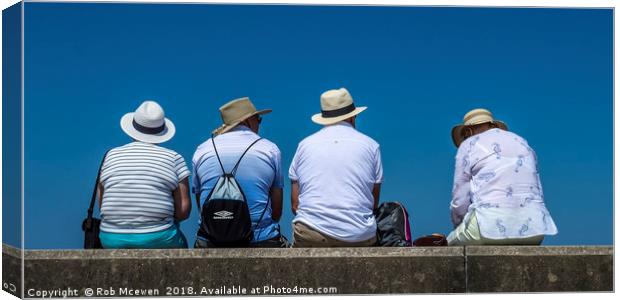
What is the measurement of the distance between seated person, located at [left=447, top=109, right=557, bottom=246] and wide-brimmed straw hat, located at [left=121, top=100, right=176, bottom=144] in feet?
7.26

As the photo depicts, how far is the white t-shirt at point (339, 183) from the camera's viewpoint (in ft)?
35.0

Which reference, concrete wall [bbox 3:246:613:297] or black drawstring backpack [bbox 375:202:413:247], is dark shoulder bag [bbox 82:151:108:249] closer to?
concrete wall [bbox 3:246:613:297]

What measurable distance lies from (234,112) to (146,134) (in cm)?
70

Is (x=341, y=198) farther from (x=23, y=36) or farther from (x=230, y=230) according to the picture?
(x=23, y=36)

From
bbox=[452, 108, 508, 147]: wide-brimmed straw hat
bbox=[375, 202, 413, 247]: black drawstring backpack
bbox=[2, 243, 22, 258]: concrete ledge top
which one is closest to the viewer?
bbox=[2, 243, 22, 258]: concrete ledge top

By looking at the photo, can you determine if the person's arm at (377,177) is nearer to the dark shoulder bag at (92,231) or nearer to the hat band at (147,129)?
the hat band at (147,129)

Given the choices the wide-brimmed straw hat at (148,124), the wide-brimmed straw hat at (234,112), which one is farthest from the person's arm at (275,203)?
the wide-brimmed straw hat at (148,124)

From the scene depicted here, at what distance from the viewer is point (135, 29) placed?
1127 cm

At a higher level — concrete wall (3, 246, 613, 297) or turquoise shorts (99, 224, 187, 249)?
turquoise shorts (99, 224, 187, 249)

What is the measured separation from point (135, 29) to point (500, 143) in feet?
9.47

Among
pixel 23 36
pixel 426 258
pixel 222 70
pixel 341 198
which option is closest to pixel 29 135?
pixel 23 36

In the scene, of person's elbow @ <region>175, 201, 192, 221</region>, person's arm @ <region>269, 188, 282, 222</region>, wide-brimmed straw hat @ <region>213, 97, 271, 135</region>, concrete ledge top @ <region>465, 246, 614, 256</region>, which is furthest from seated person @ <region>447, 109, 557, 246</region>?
person's elbow @ <region>175, 201, 192, 221</region>

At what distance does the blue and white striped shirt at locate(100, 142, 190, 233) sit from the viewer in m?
10.7

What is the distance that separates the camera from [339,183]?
10.7m
